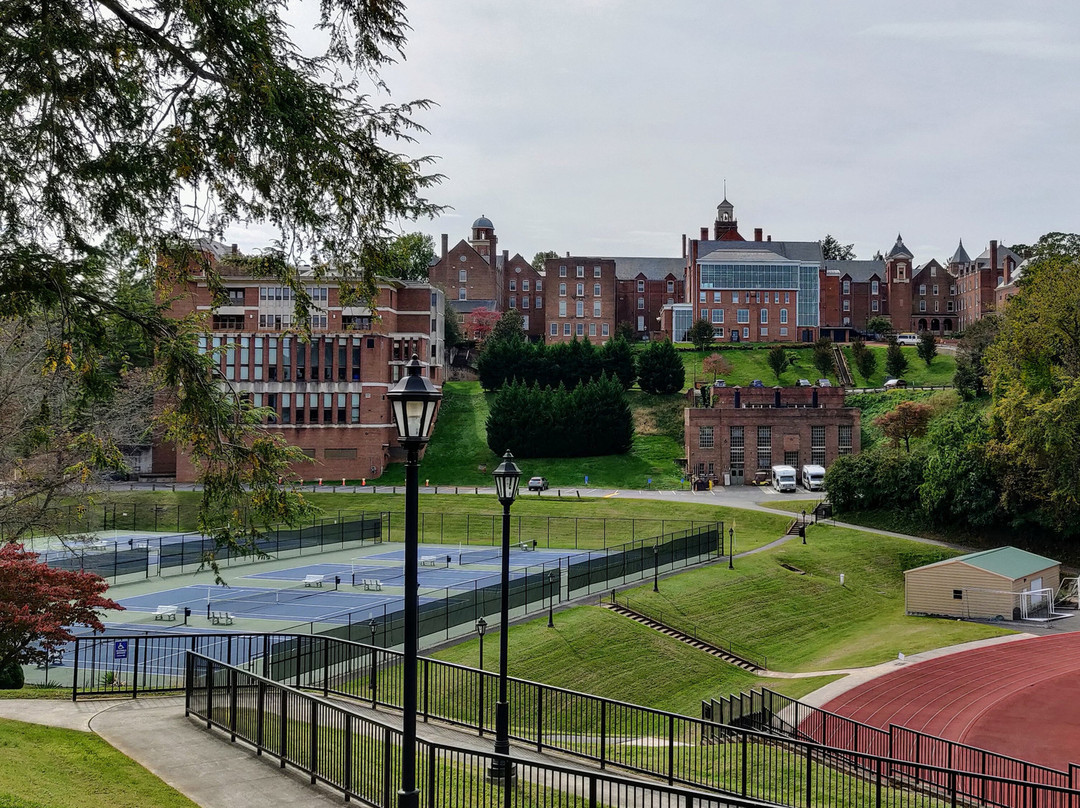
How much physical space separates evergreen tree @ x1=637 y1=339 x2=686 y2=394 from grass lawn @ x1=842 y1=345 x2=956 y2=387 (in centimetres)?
2006

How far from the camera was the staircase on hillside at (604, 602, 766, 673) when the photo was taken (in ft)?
114

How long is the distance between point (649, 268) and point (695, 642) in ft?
331

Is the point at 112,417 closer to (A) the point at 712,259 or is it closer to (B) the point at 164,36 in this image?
(B) the point at 164,36

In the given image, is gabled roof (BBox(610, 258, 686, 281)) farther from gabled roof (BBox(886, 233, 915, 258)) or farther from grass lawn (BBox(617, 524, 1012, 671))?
grass lawn (BBox(617, 524, 1012, 671))

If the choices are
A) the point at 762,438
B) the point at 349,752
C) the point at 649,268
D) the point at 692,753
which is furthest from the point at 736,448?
the point at 349,752

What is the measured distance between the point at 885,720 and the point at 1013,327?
34387 millimetres

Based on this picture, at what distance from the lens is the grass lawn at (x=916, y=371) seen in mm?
91562

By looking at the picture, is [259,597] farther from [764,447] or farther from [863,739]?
[764,447]

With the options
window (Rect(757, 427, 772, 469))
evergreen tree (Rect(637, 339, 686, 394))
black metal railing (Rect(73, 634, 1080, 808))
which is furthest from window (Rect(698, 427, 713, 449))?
black metal railing (Rect(73, 634, 1080, 808))

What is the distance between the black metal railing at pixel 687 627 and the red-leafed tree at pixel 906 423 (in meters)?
38.6

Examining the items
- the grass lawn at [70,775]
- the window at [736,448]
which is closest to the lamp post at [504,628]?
the grass lawn at [70,775]

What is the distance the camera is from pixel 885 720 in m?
28.7

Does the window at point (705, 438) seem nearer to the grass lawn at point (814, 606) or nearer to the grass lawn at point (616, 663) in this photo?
the grass lawn at point (814, 606)

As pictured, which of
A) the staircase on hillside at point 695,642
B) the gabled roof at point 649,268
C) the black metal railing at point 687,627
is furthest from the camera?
the gabled roof at point 649,268
